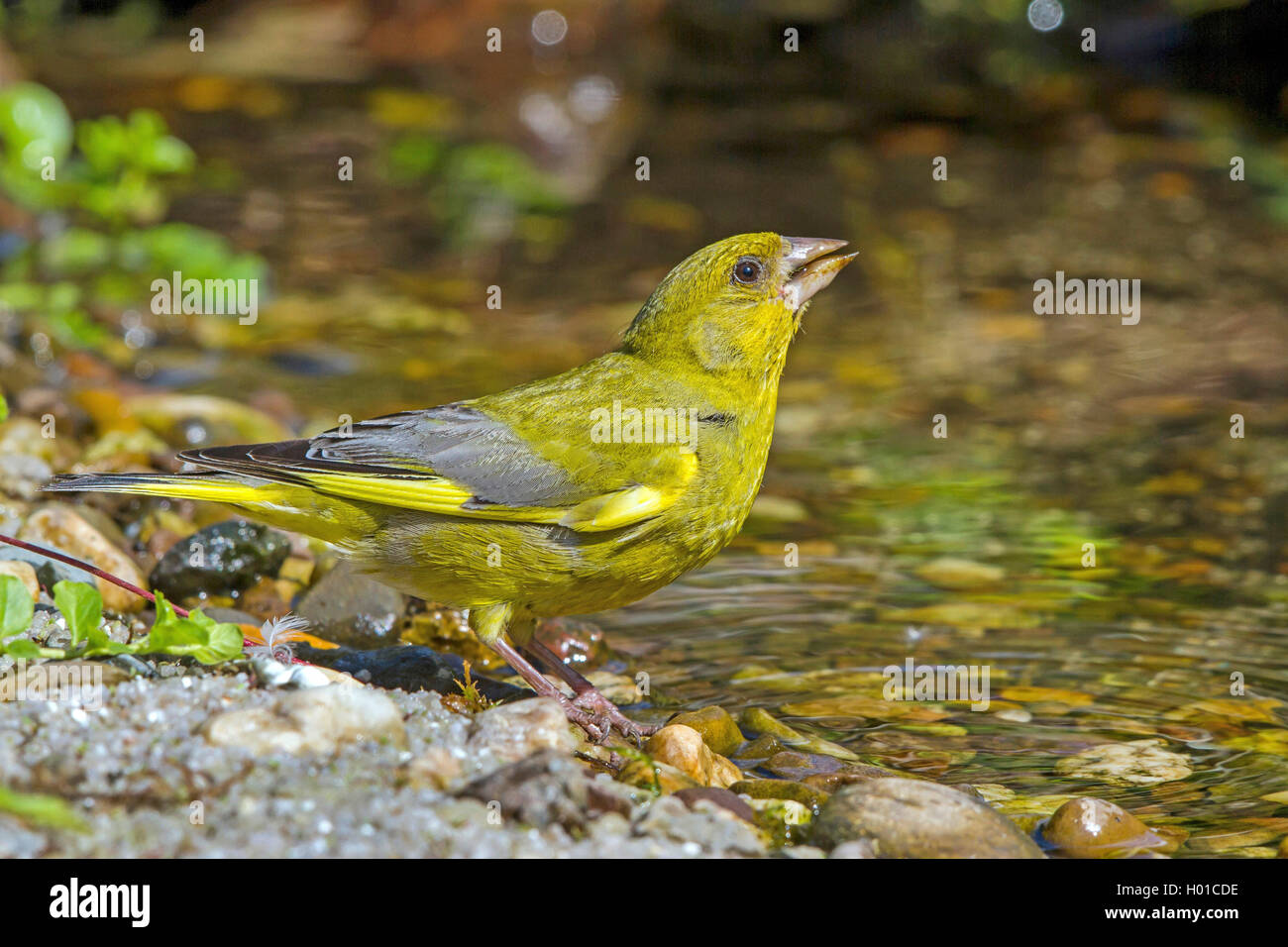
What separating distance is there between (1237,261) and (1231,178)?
151 cm

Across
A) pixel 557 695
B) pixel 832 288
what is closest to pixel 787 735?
pixel 557 695

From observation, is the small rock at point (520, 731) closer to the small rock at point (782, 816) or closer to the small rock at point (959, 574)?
the small rock at point (782, 816)

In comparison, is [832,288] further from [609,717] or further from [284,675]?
[284,675]

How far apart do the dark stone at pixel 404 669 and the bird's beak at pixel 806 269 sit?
1459 millimetres

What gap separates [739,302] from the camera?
459cm

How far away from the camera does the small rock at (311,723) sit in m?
3.19

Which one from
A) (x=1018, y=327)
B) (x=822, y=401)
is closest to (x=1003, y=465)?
(x=822, y=401)

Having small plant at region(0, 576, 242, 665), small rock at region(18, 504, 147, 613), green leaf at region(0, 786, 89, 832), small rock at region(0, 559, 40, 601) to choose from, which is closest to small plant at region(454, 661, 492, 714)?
small plant at region(0, 576, 242, 665)

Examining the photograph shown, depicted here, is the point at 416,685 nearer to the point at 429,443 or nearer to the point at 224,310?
the point at 429,443

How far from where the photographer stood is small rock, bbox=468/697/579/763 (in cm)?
343

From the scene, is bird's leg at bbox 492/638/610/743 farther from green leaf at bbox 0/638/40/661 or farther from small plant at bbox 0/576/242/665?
green leaf at bbox 0/638/40/661

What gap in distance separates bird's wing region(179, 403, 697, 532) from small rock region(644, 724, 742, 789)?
0.59 m

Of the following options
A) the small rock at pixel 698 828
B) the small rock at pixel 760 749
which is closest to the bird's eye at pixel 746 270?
the small rock at pixel 760 749

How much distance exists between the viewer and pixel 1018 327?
848cm
